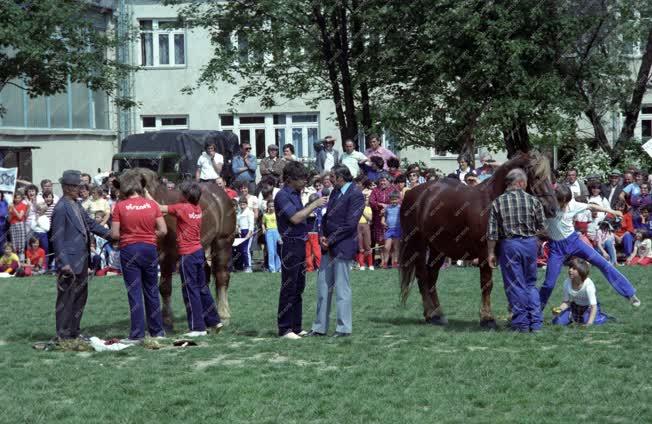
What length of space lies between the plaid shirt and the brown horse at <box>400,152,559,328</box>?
0.55 m

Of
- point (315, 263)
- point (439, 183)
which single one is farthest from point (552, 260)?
point (315, 263)

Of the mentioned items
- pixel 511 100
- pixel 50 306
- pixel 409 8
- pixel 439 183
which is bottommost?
pixel 50 306

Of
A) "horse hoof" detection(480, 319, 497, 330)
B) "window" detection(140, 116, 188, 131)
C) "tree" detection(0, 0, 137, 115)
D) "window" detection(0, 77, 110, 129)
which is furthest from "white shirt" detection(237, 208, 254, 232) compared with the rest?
"window" detection(140, 116, 188, 131)

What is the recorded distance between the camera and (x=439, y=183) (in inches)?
607

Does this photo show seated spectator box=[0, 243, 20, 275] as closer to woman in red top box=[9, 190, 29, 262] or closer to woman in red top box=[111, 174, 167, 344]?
woman in red top box=[9, 190, 29, 262]

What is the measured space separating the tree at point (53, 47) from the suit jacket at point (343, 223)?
672 inches

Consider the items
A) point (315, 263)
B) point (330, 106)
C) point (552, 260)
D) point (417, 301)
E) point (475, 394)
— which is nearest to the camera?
point (475, 394)

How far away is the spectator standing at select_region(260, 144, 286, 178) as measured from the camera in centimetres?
2642

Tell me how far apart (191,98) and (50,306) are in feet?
98.5

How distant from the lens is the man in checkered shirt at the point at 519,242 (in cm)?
1327

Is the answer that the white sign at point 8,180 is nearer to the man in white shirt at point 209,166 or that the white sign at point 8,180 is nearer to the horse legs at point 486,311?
the man in white shirt at point 209,166

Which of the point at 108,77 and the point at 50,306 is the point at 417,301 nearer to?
the point at 50,306

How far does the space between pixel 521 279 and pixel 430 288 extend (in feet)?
6.55

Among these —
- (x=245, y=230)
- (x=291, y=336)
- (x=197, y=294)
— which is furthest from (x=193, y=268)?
(x=245, y=230)
